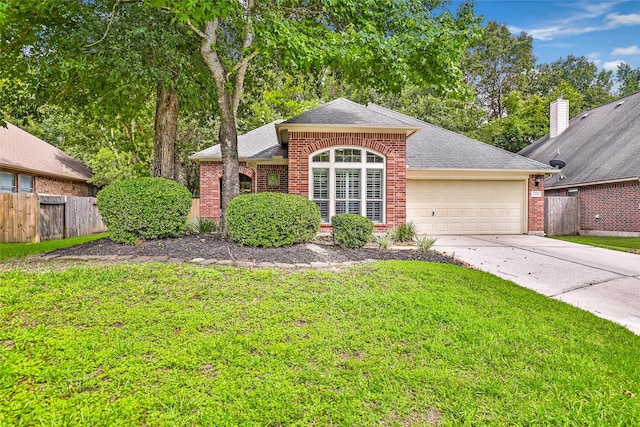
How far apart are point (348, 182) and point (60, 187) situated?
15.4 metres

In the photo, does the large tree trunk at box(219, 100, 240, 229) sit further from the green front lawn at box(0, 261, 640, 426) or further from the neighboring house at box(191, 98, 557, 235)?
the green front lawn at box(0, 261, 640, 426)

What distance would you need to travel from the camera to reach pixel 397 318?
12.6 feet

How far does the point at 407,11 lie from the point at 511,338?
7350 mm

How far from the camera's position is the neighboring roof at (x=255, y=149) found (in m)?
14.1

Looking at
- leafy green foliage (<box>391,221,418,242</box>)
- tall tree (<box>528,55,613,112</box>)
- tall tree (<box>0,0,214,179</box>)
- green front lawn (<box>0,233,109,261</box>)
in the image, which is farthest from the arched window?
tall tree (<box>528,55,613,112</box>)

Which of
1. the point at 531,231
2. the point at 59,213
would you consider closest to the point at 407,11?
the point at 531,231

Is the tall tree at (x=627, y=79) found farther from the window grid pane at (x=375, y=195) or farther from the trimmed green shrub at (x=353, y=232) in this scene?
the trimmed green shrub at (x=353, y=232)

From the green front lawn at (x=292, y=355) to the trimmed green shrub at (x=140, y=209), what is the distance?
2.11 m

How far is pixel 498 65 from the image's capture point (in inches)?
1315

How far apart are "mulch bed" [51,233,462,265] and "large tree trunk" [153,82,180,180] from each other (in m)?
2.96

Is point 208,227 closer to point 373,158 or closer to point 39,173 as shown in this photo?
point 373,158

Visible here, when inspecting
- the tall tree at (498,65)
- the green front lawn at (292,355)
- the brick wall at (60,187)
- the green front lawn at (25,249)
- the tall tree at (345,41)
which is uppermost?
the tall tree at (498,65)

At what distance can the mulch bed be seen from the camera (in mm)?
6073

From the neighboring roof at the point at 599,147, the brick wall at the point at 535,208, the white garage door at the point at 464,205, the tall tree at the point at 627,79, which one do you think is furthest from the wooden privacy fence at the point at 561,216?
the tall tree at the point at 627,79
